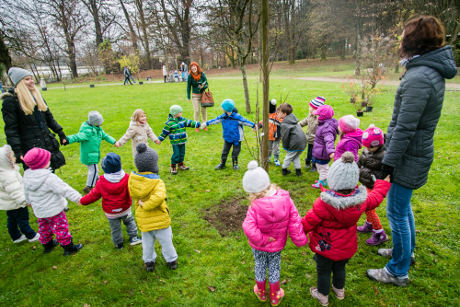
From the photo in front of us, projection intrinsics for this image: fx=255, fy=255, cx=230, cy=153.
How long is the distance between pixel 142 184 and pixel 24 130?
2.47 metres

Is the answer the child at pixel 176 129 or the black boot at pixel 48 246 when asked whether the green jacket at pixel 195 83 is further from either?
the black boot at pixel 48 246

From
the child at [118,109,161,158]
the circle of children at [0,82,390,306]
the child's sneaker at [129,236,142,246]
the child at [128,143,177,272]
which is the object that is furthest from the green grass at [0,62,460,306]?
the child at [118,109,161,158]

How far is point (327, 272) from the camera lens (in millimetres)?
2477

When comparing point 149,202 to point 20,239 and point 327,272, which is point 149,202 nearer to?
point 327,272

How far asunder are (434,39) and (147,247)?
350 cm

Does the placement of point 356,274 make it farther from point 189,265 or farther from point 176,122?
point 176,122

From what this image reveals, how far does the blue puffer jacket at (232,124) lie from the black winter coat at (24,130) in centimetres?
293

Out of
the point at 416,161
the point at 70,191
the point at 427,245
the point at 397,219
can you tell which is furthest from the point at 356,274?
the point at 70,191

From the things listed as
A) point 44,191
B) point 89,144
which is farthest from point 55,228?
point 89,144

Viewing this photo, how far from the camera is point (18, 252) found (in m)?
3.61

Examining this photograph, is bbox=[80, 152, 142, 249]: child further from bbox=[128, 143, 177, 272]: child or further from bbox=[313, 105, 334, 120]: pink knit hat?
bbox=[313, 105, 334, 120]: pink knit hat

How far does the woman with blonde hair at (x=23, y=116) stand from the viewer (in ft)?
12.1

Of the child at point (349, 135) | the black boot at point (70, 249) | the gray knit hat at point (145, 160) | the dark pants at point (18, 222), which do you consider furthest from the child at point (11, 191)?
the child at point (349, 135)

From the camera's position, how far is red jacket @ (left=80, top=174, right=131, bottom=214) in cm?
315
